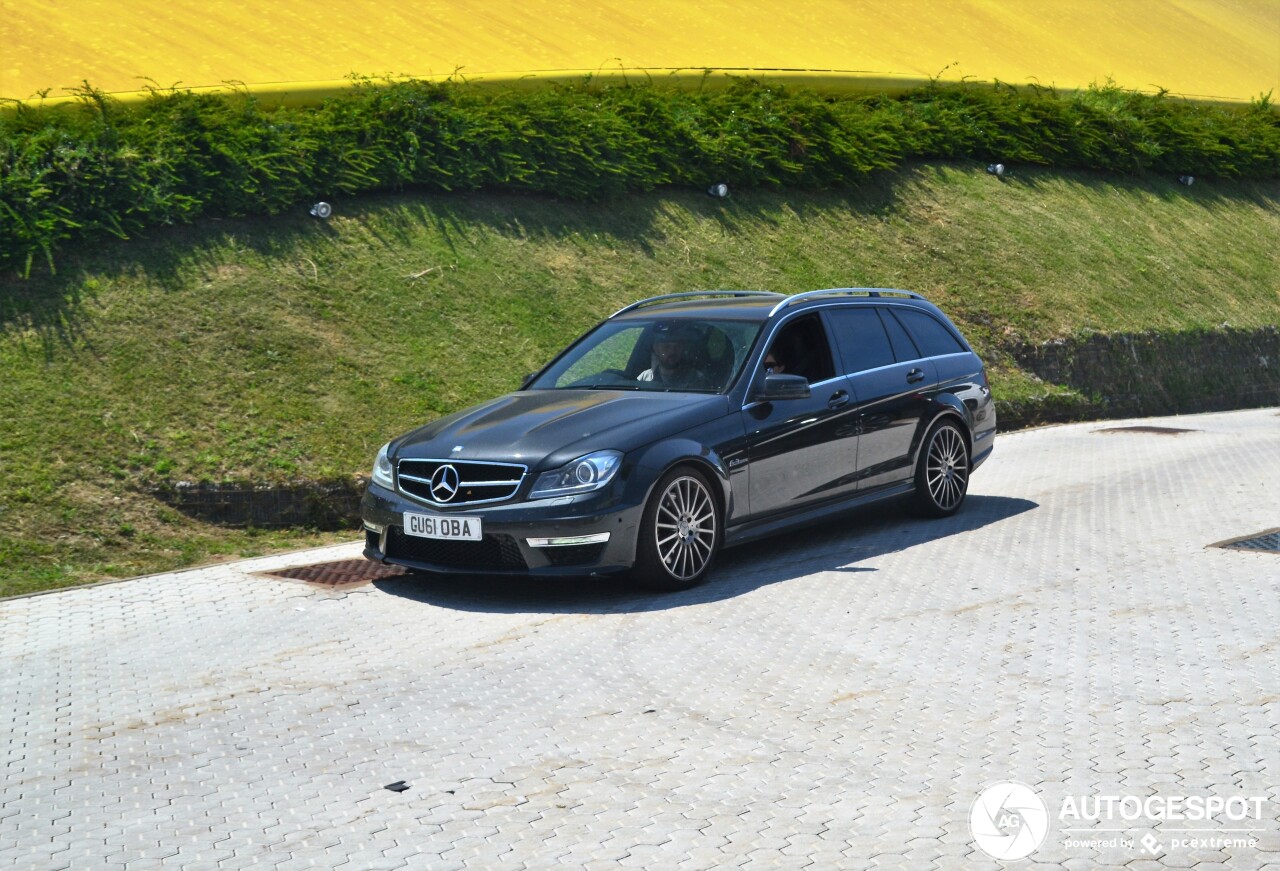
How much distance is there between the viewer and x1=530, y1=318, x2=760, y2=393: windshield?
364 inches

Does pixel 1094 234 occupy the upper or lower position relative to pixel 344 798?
upper

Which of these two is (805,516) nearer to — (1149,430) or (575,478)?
(575,478)

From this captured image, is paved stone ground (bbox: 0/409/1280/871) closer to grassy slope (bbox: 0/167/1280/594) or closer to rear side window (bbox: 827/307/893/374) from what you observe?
rear side window (bbox: 827/307/893/374)

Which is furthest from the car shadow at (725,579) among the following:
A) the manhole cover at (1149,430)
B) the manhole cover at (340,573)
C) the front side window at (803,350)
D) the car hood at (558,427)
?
the manhole cover at (1149,430)

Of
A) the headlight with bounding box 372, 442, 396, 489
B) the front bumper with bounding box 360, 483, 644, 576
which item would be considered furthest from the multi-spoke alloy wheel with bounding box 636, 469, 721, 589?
the headlight with bounding box 372, 442, 396, 489

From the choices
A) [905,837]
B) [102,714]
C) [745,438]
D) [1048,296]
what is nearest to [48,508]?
[102,714]

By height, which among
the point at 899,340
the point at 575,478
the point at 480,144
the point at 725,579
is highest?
the point at 480,144

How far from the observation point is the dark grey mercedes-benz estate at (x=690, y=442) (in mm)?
8062

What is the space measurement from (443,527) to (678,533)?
1.33 meters

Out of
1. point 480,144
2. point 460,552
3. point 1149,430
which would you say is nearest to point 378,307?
point 480,144

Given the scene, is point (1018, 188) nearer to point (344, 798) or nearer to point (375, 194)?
point (375, 194)

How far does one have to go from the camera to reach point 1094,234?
22156 mm

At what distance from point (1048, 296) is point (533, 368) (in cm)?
868

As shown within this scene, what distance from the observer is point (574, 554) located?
26.2 feet
